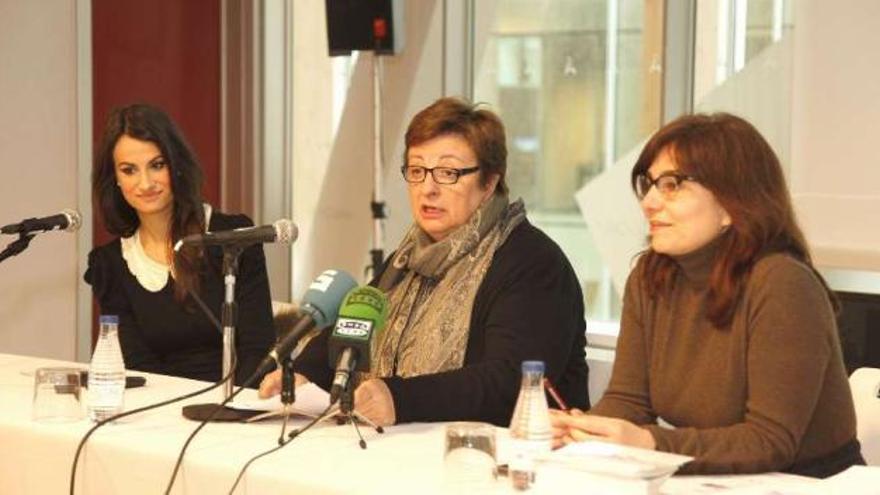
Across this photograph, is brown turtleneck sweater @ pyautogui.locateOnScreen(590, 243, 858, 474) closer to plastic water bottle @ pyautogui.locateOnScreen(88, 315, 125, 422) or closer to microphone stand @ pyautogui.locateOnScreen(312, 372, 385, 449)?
microphone stand @ pyautogui.locateOnScreen(312, 372, 385, 449)

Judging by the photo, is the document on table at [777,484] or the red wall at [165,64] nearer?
the document on table at [777,484]

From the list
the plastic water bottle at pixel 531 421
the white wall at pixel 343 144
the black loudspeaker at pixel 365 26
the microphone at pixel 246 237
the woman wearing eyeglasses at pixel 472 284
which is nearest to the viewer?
the plastic water bottle at pixel 531 421

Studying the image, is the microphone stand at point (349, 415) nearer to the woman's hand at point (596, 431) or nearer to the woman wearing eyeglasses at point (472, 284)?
the woman wearing eyeglasses at point (472, 284)

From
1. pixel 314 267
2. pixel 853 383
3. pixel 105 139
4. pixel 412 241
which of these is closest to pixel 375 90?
pixel 314 267

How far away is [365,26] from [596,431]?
3665mm

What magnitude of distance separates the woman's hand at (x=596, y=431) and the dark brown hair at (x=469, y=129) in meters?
0.82

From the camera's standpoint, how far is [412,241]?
3143 mm

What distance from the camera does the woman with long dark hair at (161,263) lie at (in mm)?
3496

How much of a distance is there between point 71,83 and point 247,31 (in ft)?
3.33

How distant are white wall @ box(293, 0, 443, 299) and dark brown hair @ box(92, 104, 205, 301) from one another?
7.73 ft

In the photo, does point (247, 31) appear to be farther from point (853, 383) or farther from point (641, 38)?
point (853, 383)

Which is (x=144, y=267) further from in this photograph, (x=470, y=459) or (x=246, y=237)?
(x=470, y=459)

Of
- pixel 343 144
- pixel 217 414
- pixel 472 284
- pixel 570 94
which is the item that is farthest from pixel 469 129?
pixel 343 144

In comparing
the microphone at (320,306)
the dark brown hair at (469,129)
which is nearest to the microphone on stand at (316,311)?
the microphone at (320,306)
